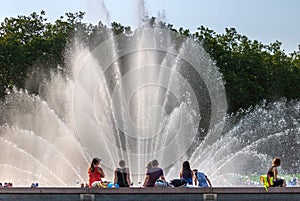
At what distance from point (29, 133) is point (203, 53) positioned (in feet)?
43.1

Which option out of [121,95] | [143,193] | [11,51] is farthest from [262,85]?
[143,193]

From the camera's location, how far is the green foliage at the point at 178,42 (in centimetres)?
5003

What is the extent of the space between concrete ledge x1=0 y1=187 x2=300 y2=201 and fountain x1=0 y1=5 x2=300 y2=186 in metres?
14.3

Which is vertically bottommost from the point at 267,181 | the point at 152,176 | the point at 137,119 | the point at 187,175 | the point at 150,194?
the point at 150,194

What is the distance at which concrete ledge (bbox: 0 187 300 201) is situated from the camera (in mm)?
20031

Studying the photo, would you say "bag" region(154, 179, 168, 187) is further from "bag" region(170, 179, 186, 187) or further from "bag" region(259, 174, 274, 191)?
"bag" region(259, 174, 274, 191)

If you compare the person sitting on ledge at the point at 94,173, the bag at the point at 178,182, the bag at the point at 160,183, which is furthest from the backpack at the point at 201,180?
the person sitting on ledge at the point at 94,173

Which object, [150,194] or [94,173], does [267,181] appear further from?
[94,173]

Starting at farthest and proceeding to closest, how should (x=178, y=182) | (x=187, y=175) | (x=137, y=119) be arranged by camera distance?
(x=137, y=119)
(x=187, y=175)
(x=178, y=182)

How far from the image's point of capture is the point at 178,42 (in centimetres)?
5078

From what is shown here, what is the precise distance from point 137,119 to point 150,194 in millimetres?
21106

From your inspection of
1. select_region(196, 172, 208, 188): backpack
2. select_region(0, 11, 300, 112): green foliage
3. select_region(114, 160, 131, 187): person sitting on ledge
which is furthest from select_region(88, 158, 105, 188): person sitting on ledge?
select_region(0, 11, 300, 112): green foliage

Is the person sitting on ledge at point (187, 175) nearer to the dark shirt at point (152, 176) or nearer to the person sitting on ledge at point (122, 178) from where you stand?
the dark shirt at point (152, 176)

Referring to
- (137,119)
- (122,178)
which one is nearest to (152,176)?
(122,178)
